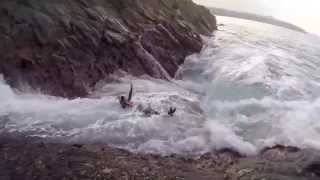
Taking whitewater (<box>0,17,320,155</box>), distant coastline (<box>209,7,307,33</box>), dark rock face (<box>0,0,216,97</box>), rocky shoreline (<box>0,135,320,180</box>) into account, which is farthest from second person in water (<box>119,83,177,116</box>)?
distant coastline (<box>209,7,307,33</box>)

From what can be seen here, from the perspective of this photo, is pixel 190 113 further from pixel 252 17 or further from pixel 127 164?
pixel 252 17

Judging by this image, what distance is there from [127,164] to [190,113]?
5747 mm

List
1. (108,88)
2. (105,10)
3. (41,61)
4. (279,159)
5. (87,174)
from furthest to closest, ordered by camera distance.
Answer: (105,10), (108,88), (41,61), (279,159), (87,174)

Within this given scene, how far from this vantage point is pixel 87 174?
10.8 metres

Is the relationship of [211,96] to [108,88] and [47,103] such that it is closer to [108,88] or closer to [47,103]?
[108,88]

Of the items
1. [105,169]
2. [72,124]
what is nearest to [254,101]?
[72,124]

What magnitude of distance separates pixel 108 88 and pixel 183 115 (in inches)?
144

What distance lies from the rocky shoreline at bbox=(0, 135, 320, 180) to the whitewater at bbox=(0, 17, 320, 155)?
2.11ft

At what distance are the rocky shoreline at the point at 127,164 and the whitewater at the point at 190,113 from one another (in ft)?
2.11

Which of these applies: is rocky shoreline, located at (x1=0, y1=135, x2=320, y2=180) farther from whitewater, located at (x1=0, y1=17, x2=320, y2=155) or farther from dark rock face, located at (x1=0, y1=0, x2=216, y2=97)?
dark rock face, located at (x1=0, y1=0, x2=216, y2=97)

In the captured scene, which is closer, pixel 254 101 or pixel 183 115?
pixel 183 115

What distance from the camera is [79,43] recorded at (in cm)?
1914

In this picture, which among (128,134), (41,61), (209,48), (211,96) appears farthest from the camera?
(209,48)

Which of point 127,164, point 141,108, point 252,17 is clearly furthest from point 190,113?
point 252,17
